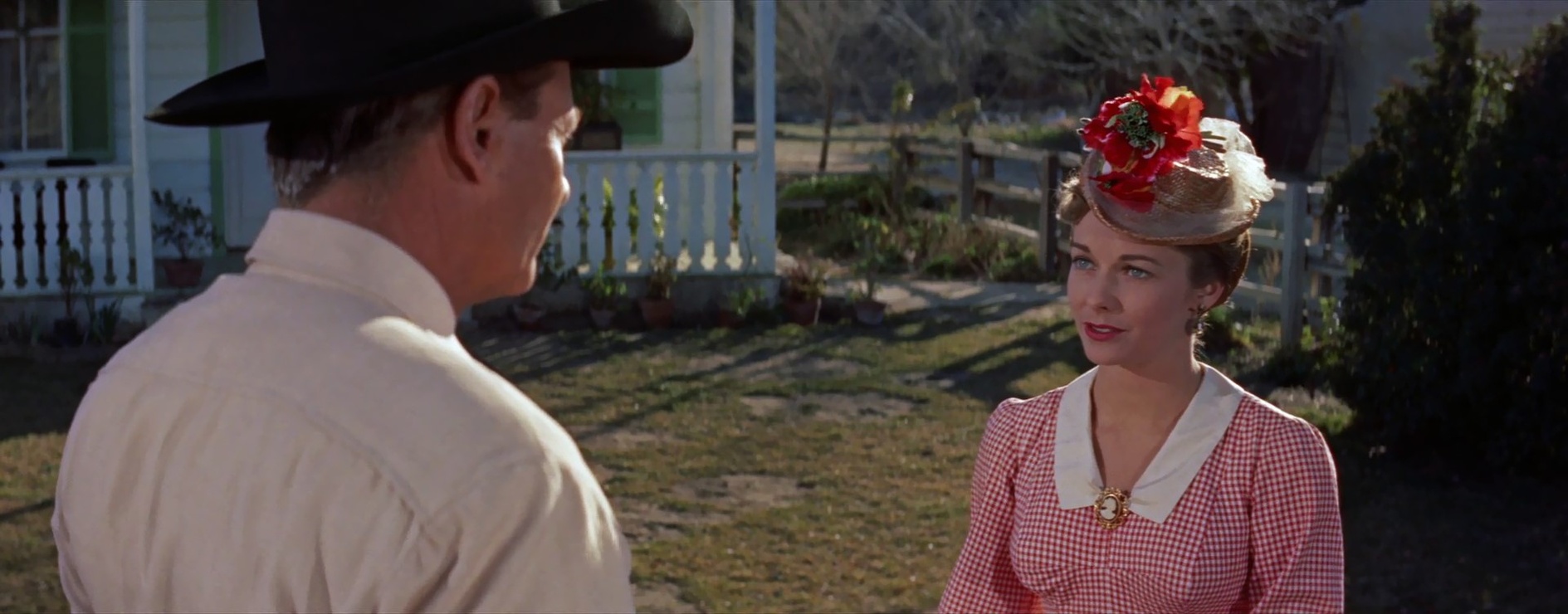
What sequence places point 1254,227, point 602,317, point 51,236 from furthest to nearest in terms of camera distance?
point 1254,227, point 602,317, point 51,236

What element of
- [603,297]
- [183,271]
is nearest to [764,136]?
[603,297]

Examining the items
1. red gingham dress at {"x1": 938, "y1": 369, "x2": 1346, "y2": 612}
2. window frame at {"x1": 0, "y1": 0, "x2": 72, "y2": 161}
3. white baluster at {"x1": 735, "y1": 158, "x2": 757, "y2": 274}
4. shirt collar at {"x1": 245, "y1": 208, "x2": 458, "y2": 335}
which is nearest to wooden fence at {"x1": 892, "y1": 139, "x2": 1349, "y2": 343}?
white baluster at {"x1": 735, "y1": 158, "x2": 757, "y2": 274}

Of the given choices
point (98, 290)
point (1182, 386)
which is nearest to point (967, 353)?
point (98, 290)

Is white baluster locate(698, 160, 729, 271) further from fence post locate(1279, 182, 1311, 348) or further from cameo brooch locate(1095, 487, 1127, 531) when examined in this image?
cameo brooch locate(1095, 487, 1127, 531)

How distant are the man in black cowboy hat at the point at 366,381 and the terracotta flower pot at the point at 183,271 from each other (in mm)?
9910

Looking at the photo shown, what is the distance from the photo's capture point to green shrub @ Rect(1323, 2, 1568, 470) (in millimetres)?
6938

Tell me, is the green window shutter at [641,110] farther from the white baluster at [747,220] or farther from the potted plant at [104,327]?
the potted plant at [104,327]

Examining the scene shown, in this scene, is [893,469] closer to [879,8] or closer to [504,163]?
[504,163]

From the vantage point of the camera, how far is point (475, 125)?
1610 mm

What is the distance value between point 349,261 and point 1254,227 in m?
13.5

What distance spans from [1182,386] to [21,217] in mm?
9245

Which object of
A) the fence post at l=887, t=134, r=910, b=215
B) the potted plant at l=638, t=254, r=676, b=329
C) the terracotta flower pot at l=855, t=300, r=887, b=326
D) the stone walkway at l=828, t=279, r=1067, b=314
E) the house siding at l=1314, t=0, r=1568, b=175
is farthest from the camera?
the house siding at l=1314, t=0, r=1568, b=175

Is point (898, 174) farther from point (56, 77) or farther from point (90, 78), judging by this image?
point (56, 77)

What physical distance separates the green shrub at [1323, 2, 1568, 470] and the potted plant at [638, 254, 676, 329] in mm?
4630
